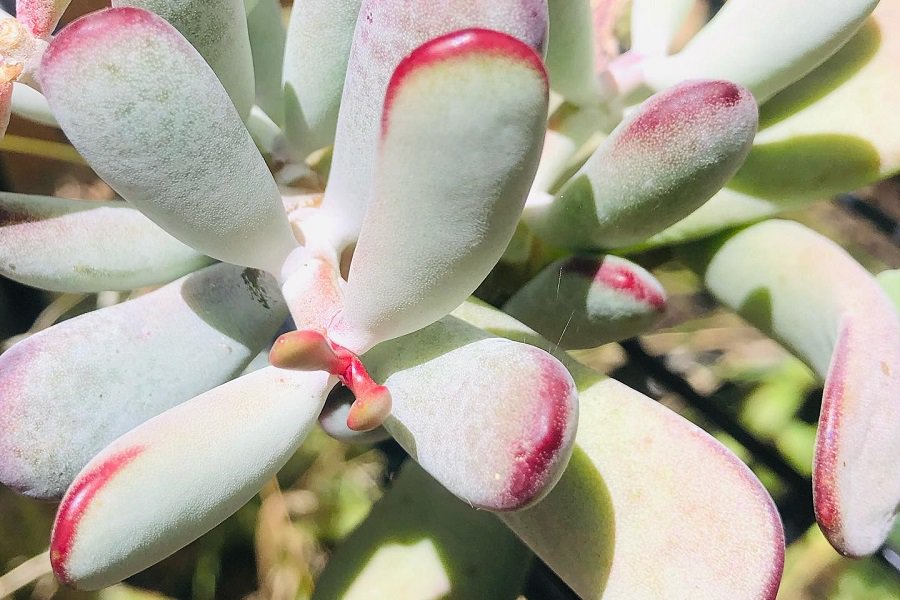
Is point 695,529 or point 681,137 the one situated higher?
point 681,137

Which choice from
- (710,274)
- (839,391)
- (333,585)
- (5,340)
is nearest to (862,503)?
(839,391)

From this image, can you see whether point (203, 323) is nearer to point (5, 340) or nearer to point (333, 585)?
point (333, 585)

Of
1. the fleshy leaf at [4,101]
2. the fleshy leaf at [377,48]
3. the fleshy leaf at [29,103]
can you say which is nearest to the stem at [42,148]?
the fleshy leaf at [29,103]

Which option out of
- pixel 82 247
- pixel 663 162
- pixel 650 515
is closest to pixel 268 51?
pixel 82 247

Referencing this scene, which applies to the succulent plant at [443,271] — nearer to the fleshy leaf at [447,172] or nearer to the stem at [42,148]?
the fleshy leaf at [447,172]

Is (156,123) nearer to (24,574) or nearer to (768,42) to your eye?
(768,42)
